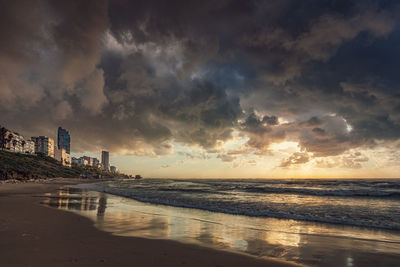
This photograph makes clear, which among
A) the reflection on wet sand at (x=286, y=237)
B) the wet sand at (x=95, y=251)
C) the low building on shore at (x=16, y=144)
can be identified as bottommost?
the reflection on wet sand at (x=286, y=237)

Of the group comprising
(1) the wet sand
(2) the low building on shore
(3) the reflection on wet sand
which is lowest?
(3) the reflection on wet sand

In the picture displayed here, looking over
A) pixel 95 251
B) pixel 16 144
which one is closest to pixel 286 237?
pixel 95 251

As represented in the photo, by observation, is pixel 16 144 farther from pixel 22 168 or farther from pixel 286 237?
pixel 286 237

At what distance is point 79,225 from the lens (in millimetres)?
10375

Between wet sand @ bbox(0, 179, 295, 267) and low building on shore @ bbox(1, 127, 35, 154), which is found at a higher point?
low building on shore @ bbox(1, 127, 35, 154)

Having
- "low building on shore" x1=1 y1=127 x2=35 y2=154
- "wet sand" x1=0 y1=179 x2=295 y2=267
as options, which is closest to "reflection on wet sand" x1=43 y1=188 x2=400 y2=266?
"wet sand" x1=0 y1=179 x2=295 y2=267

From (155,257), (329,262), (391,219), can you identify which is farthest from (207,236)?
(391,219)

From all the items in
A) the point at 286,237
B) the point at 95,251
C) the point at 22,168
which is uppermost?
the point at 22,168

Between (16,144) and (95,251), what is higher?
(16,144)

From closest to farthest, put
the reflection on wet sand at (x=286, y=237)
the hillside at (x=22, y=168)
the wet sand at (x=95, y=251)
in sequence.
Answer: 1. the wet sand at (x=95, y=251)
2. the reflection on wet sand at (x=286, y=237)
3. the hillside at (x=22, y=168)

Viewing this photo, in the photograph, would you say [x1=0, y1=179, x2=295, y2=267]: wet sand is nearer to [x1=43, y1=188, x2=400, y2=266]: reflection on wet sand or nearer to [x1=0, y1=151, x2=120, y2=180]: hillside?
[x1=43, y1=188, x2=400, y2=266]: reflection on wet sand

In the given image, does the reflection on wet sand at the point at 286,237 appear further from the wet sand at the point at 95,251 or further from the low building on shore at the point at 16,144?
the low building on shore at the point at 16,144

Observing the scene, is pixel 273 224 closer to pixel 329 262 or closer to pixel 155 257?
pixel 329 262

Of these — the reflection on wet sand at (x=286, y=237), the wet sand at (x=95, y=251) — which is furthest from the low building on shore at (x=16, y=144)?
the reflection on wet sand at (x=286, y=237)
